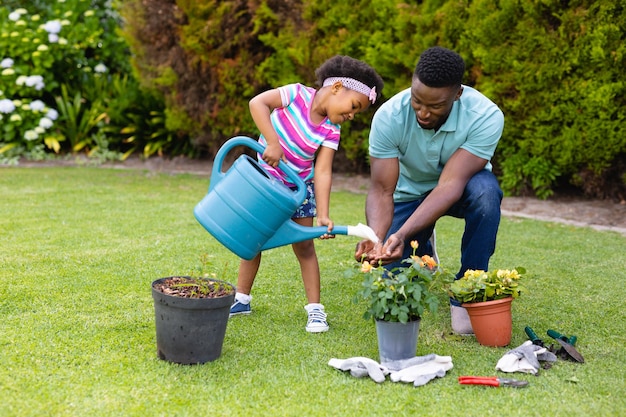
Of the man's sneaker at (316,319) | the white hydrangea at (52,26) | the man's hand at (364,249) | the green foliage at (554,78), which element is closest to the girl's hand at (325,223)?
the man's hand at (364,249)

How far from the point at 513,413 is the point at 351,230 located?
890 millimetres

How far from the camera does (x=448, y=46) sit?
607 cm

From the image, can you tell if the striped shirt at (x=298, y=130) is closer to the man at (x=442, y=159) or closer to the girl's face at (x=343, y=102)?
the girl's face at (x=343, y=102)

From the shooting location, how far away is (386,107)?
3.29 meters

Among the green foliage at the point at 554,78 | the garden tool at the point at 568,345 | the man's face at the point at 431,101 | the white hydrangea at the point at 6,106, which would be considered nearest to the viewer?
the garden tool at the point at 568,345

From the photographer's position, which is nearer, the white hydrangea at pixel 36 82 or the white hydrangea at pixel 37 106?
the white hydrangea at pixel 36 82

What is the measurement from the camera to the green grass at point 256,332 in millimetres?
2318

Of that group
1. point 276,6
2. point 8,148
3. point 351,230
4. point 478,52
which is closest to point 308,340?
point 351,230

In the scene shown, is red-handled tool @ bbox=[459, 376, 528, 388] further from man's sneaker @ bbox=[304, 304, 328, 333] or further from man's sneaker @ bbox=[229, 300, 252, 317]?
man's sneaker @ bbox=[229, 300, 252, 317]

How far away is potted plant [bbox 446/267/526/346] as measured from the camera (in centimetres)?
285

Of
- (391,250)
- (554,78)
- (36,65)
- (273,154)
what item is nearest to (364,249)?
(391,250)

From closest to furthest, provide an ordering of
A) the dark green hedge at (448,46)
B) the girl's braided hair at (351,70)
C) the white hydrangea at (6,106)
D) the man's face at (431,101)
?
1. the man's face at (431,101)
2. the girl's braided hair at (351,70)
3. the dark green hedge at (448,46)
4. the white hydrangea at (6,106)

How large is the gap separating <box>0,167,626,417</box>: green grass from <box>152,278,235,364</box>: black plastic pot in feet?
0.17

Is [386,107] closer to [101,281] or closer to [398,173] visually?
[398,173]
